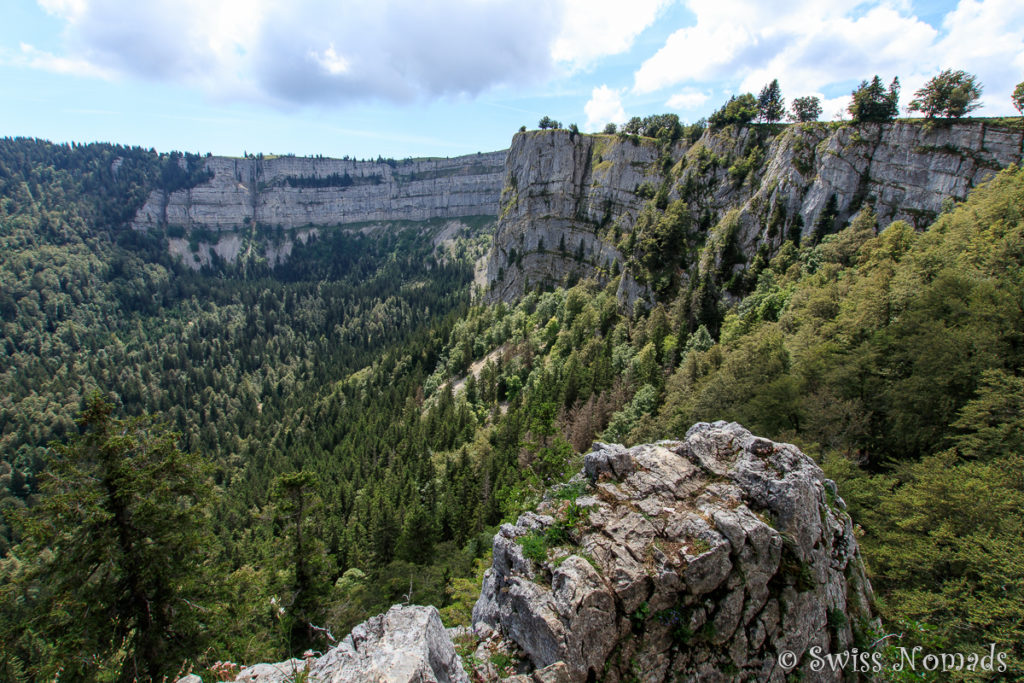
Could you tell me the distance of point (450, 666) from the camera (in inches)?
445

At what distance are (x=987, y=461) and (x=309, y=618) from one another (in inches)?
1411

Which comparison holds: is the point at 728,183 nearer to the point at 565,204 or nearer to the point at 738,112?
the point at 738,112

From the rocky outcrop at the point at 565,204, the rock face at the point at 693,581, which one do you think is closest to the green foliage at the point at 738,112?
the rocky outcrop at the point at 565,204

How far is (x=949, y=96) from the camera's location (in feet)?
160

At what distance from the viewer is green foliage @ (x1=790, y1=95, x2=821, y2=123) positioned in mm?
66000

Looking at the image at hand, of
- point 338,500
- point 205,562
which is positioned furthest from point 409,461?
point 205,562

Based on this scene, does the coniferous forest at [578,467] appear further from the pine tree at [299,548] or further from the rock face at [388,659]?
the rock face at [388,659]

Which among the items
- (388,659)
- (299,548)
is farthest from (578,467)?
(388,659)

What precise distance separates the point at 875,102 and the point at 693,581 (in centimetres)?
7186

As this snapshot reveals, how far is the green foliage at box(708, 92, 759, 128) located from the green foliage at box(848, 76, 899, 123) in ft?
59.2

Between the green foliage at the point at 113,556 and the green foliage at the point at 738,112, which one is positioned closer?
the green foliage at the point at 113,556

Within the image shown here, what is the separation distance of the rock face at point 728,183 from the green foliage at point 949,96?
1976 mm

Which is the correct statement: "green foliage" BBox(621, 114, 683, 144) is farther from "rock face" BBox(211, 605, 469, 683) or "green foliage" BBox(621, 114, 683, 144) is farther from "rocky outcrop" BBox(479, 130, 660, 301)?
"rock face" BBox(211, 605, 469, 683)

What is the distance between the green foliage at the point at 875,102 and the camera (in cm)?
5441
